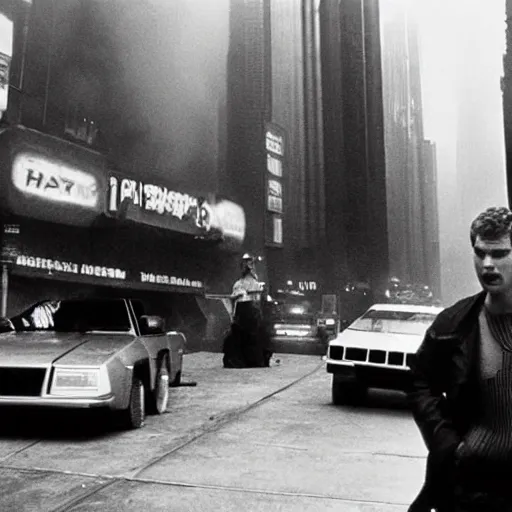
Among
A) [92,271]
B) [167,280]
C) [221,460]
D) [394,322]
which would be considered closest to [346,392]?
[394,322]

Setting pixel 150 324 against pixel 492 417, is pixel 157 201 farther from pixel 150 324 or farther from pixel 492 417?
pixel 492 417

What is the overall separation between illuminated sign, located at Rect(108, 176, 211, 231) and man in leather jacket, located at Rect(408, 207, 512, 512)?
43.9ft

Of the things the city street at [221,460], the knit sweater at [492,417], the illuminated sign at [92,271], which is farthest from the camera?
the illuminated sign at [92,271]

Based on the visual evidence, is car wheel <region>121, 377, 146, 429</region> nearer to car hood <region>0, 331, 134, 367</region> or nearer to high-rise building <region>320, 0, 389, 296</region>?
car hood <region>0, 331, 134, 367</region>

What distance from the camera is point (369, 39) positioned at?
121m

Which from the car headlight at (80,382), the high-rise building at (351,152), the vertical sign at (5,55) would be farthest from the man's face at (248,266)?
the high-rise building at (351,152)

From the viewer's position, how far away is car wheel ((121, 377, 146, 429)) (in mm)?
6352

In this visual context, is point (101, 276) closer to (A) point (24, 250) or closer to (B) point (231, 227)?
(A) point (24, 250)

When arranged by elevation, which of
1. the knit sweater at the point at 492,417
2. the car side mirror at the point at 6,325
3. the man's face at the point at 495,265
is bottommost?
the knit sweater at the point at 492,417

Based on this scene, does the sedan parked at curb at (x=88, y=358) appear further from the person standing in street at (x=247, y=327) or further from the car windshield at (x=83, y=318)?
the person standing in street at (x=247, y=327)

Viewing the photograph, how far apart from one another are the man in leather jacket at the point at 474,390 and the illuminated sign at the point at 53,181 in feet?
37.0

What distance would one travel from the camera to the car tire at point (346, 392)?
840cm

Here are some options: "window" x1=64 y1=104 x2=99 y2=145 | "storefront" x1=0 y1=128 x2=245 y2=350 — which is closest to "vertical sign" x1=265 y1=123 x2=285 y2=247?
"storefront" x1=0 y1=128 x2=245 y2=350

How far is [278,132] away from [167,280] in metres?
15.8
